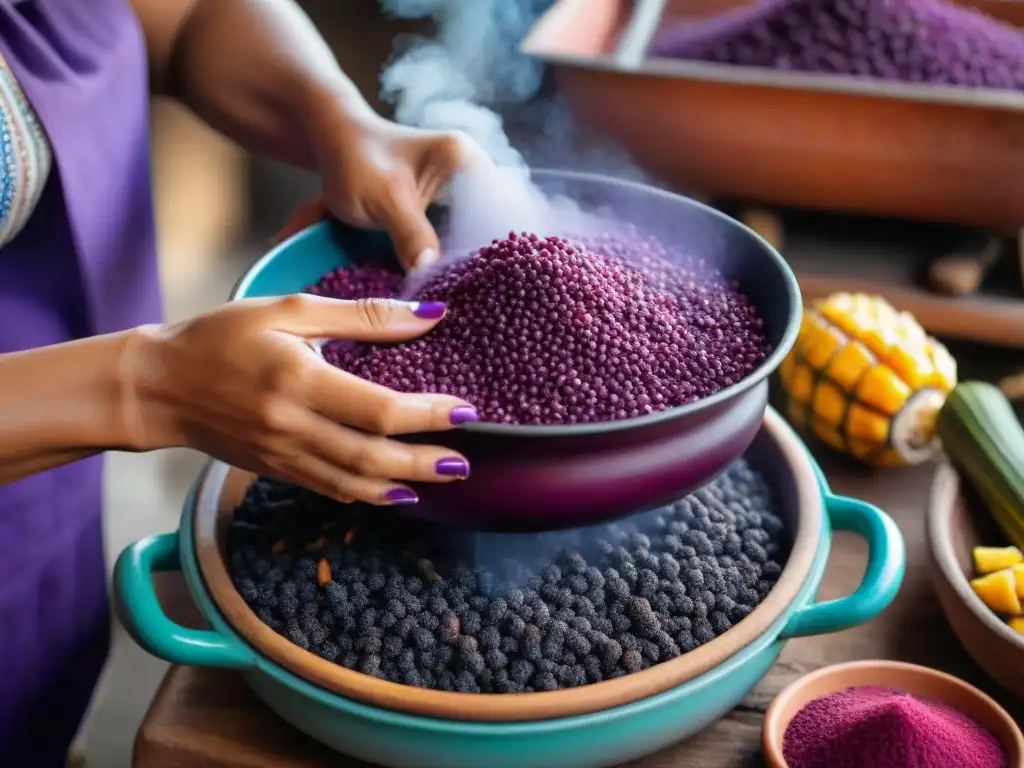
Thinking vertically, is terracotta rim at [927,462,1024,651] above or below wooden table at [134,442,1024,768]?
above

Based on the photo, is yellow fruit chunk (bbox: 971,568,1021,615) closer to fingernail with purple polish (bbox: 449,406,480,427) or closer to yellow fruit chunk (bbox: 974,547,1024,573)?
yellow fruit chunk (bbox: 974,547,1024,573)

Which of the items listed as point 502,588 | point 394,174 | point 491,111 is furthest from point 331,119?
point 502,588

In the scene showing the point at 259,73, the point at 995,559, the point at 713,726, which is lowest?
the point at 713,726

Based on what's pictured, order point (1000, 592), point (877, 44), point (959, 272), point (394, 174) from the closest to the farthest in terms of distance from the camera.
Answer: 1. point (1000, 592)
2. point (394, 174)
3. point (959, 272)
4. point (877, 44)

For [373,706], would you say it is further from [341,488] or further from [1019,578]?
[1019,578]

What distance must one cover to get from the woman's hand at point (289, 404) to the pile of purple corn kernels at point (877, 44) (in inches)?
38.6

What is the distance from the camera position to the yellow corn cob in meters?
1.07

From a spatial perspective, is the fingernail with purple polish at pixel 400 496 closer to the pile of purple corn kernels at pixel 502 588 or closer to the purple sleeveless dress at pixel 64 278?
the pile of purple corn kernels at pixel 502 588

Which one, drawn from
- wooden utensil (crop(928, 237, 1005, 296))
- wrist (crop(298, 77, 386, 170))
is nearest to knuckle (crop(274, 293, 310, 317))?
wrist (crop(298, 77, 386, 170))

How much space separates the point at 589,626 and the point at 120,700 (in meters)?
1.27

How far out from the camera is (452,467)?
25.6 inches

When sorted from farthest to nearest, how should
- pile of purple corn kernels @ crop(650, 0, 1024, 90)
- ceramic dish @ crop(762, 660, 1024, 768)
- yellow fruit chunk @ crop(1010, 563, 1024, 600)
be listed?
pile of purple corn kernels @ crop(650, 0, 1024, 90)
yellow fruit chunk @ crop(1010, 563, 1024, 600)
ceramic dish @ crop(762, 660, 1024, 768)

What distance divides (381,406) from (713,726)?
42cm

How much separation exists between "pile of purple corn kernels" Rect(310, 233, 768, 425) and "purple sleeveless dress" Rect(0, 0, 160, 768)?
1.21 ft
